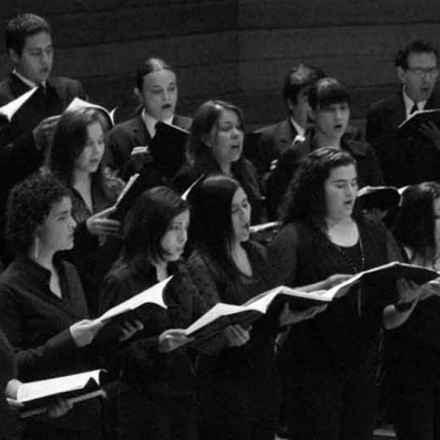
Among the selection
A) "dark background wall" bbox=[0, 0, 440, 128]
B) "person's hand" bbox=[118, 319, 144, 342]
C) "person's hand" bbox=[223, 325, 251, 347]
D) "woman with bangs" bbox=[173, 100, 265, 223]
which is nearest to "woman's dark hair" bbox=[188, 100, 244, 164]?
"woman with bangs" bbox=[173, 100, 265, 223]

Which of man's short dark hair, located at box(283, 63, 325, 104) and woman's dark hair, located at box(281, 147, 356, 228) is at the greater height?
man's short dark hair, located at box(283, 63, 325, 104)

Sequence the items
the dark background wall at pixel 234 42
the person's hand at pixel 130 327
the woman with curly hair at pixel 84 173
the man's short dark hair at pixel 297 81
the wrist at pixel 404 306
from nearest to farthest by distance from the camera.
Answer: the person's hand at pixel 130 327
the wrist at pixel 404 306
the woman with curly hair at pixel 84 173
the man's short dark hair at pixel 297 81
the dark background wall at pixel 234 42

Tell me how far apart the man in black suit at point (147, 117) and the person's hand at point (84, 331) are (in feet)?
6.20

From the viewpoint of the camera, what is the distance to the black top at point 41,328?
586 centimetres

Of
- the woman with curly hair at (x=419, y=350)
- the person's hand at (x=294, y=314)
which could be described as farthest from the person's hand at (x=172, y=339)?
the woman with curly hair at (x=419, y=350)

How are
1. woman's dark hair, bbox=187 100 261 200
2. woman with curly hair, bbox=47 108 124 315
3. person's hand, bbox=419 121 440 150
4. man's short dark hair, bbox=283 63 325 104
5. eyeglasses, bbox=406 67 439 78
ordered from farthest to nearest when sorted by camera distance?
eyeglasses, bbox=406 67 439 78, man's short dark hair, bbox=283 63 325 104, person's hand, bbox=419 121 440 150, woman's dark hair, bbox=187 100 261 200, woman with curly hair, bbox=47 108 124 315

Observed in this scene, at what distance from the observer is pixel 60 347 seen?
19.2 ft

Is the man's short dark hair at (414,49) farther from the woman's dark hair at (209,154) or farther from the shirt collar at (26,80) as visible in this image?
the shirt collar at (26,80)

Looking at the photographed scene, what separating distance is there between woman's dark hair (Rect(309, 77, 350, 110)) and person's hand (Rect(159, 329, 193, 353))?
6.32 feet

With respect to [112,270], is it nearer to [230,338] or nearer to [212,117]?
[230,338]

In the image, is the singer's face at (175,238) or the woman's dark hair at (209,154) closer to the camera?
the singer's face at (175,238)

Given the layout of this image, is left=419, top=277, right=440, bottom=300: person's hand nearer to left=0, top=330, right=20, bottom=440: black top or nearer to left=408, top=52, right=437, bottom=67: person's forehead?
left=0, top=330, right=20, bottom=440: black top

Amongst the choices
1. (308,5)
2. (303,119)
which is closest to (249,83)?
(308,5)

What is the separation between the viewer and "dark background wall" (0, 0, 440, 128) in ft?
32.1
